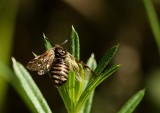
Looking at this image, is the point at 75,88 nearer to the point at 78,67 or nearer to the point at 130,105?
the point at 78,67

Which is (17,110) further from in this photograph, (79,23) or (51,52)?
(51,52)

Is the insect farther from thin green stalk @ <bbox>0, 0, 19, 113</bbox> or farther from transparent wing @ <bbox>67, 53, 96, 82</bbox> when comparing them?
thin green stalk @ <bbox>0, 0, 19, 113</bbox>

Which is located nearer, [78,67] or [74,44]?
[74,44]

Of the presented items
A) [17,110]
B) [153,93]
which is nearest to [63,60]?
[153,93]

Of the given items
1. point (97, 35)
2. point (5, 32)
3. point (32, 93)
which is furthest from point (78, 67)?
point (97, 35)

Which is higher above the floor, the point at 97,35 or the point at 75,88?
the point at 75,88

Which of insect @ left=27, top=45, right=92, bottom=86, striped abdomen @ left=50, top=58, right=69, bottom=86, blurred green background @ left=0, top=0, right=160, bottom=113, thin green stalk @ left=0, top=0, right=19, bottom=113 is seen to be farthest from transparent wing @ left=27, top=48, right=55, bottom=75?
blurred green background @ left=0, top=0, right=160, bottom=113
